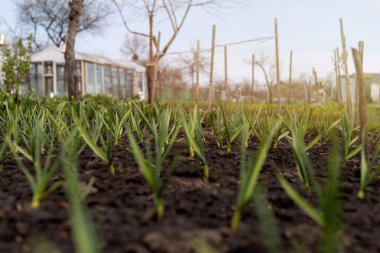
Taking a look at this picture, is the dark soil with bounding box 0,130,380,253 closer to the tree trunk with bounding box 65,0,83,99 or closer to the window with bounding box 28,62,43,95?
the tree trunk with bounding box 65,0,83,99

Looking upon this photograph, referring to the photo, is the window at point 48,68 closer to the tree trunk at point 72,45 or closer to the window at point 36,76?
the window at point 36,76

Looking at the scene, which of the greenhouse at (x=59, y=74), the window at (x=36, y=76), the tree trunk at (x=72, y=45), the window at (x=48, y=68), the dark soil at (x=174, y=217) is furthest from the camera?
the window at (x=36, y=76)

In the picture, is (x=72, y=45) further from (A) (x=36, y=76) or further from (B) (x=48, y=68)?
(A) (x=36, y=76)

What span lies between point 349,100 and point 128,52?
25.6 m

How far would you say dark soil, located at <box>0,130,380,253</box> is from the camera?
2.66ft

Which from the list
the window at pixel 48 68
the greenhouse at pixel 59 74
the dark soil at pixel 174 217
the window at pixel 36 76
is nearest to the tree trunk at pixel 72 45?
the greenhouse at pixel 59 74

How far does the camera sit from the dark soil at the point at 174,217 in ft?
2.66

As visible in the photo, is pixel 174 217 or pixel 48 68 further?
pixel 48 68

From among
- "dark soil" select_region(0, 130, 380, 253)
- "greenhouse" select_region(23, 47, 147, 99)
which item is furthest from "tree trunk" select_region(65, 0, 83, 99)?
"dark soil" select_region(0, 130, 380, 253)

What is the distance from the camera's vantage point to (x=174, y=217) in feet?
3.16

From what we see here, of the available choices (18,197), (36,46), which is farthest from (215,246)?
(36,46)

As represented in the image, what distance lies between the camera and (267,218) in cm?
71

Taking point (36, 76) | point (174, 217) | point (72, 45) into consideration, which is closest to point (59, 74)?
point (36, 76)

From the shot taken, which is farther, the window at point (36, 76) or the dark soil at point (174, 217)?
the window at point (36, 76)
